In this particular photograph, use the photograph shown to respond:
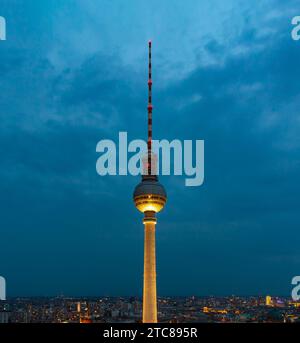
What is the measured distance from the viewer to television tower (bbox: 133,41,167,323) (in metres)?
79.3

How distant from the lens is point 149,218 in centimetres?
7944

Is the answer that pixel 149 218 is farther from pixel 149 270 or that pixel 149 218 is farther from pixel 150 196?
pixel 149 270

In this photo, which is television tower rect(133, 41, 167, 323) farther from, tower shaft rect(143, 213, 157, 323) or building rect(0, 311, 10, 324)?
building rect(0, 311, 10, 324)

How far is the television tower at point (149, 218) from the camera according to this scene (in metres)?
Result: 79.3

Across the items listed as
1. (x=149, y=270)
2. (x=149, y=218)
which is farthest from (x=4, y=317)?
(x=149, y=218)

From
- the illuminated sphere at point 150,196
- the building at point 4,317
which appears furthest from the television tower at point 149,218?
the building at point 4,317

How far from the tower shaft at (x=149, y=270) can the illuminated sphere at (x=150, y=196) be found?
4.54 feet

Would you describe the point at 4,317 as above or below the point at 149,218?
below

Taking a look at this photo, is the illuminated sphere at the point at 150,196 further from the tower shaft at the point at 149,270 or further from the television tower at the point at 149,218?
the tower shaft at the point at 149,270

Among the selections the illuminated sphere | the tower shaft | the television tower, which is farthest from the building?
the illuminated sphere

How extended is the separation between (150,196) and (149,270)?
1057cm
